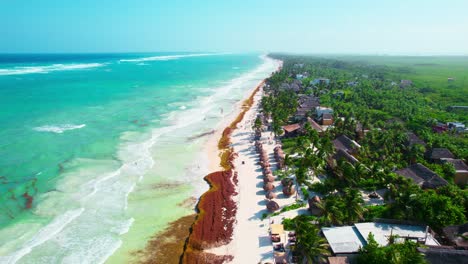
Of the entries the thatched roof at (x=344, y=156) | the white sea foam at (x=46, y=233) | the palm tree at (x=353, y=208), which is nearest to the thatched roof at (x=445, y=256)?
the palm tree at (x=353, y=208)

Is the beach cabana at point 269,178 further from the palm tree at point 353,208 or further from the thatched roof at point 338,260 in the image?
the thatched roof at point 338,260

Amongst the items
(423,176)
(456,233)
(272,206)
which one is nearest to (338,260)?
(272,206)

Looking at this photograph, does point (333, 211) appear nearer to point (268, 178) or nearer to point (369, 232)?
point (369, 232)

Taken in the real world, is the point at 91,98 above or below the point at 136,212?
above

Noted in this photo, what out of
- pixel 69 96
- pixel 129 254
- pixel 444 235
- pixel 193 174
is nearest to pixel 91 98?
pixel 69 96

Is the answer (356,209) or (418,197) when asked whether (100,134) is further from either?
(418,197)
